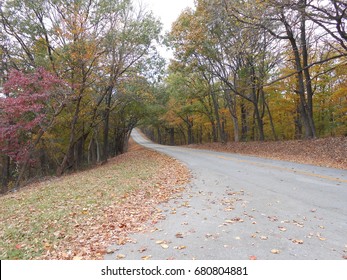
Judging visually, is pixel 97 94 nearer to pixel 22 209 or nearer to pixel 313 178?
pixel 22 209

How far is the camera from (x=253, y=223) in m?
4.79

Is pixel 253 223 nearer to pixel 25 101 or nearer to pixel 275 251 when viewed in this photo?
pixel 275 251

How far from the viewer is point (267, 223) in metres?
4.77

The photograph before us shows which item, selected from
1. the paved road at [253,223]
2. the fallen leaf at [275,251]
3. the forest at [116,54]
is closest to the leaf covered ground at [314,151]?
the forest at [116,54]

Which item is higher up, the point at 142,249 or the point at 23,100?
the point at 23,100

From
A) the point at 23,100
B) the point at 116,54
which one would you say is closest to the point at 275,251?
the point at 23,100

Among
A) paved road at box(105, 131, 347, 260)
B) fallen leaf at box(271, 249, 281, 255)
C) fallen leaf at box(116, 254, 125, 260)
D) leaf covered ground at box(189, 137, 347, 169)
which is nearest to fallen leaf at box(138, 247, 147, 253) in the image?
paved road at box(105, 131, 347, 260)

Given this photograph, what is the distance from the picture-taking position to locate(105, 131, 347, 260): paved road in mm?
3748

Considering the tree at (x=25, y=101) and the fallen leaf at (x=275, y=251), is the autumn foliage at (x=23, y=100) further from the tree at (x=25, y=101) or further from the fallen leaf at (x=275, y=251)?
the fallen leaf at (x=275, y=251)

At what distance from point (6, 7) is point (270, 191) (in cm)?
1740

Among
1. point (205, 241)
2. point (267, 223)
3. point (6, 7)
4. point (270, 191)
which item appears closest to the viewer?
point (205, 241)

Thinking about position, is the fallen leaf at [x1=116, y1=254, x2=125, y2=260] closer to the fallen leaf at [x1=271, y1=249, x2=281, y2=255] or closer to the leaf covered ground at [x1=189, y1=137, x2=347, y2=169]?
the fallen leaf at [x1=271, y1=249, x2=281, y2=255]

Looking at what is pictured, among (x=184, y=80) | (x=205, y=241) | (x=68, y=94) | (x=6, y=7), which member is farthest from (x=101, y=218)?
(x=184, y=80)

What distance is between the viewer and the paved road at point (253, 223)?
12.3 feet
